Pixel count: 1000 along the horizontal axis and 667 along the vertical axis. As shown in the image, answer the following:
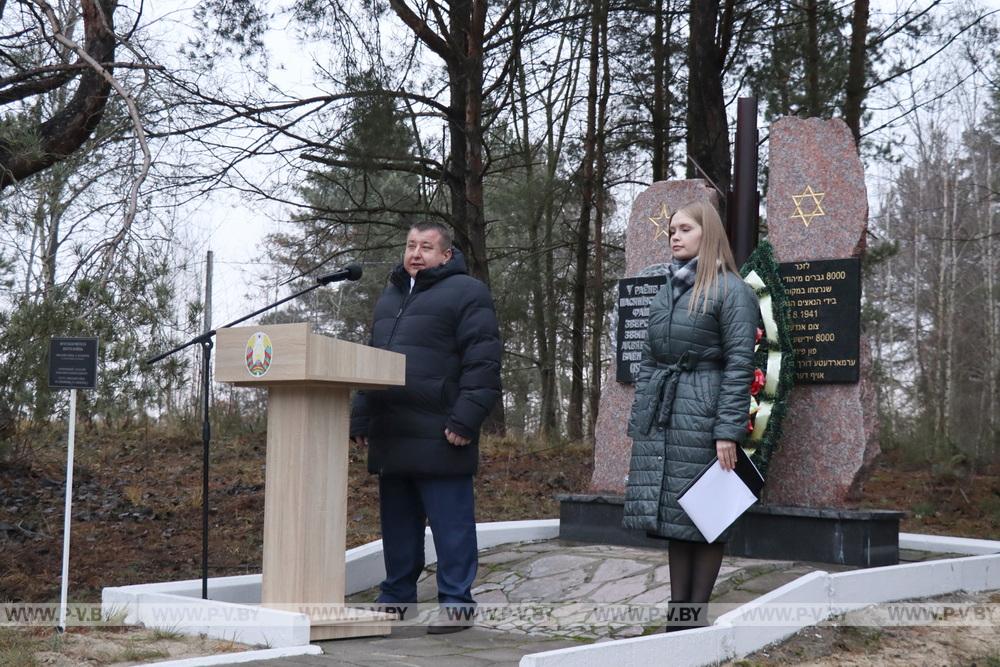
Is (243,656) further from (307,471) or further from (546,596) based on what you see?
(546,596)

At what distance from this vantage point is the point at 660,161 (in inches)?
569

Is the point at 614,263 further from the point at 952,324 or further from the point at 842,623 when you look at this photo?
the point at 842,623

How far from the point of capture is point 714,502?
4730mm

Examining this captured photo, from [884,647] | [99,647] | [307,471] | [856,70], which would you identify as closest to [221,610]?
[99,647]

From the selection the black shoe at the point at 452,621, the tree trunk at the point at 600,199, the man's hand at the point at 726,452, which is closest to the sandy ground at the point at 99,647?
the black shoe at the point at 452,621

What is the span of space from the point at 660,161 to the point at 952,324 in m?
14.2

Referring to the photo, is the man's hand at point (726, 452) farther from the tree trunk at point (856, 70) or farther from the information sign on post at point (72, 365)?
the tree trunk at point (856, 70)

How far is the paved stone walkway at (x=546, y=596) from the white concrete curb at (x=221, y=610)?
0.60 ft

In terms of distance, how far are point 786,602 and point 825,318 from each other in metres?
2.73

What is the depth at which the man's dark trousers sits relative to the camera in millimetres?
5469

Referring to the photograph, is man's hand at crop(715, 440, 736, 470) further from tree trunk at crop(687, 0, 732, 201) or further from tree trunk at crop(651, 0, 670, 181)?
tree trunk at crop(651, 0, 670, 181)

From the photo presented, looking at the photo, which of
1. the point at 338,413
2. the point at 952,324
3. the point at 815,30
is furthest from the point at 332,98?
the point at 952,324

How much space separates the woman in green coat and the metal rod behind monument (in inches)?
127

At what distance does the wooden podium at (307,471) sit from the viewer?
4.94 metres
